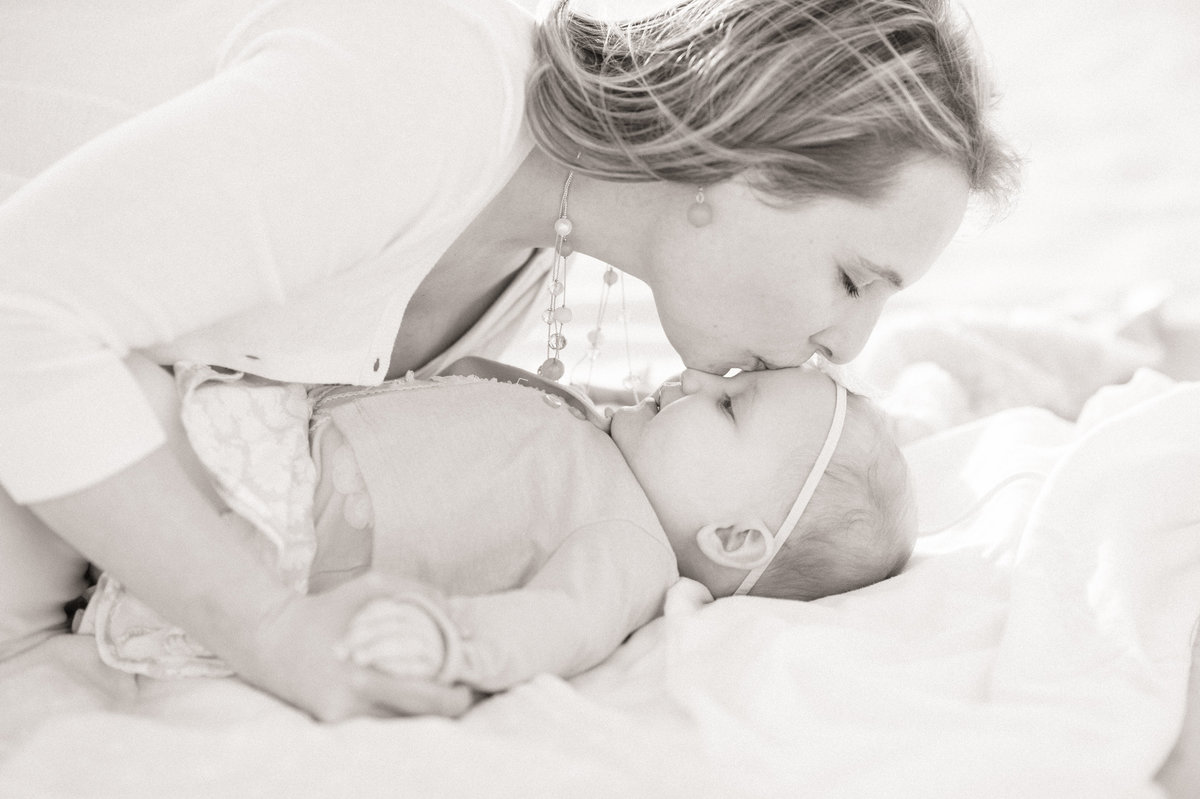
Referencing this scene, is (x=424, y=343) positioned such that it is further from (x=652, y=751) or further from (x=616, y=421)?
(x=652, y=751)

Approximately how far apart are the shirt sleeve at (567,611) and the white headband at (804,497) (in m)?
0.10

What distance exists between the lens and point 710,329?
1.27 m

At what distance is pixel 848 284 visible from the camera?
4.00 ft

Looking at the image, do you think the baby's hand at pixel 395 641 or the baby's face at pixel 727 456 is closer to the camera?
the baby's hand at pixel 395 641

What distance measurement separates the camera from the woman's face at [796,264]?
117 centimetres

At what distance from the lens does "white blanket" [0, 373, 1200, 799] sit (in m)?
0.82

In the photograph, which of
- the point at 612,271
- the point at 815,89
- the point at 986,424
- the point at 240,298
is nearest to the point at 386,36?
the point at 240,298

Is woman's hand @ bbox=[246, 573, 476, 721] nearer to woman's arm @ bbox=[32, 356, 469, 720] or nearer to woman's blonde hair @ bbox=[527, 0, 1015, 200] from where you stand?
woman's arm @ bbox=[32, 356, 469, 720]

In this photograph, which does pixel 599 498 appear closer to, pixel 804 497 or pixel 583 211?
pixel 804 497

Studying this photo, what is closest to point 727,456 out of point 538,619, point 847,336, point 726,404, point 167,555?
point 726,404

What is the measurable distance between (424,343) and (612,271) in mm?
275

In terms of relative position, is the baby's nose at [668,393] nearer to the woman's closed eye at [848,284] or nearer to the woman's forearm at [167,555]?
the woman's closed eye at [848,284]

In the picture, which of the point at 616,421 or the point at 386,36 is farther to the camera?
the point at 616,421

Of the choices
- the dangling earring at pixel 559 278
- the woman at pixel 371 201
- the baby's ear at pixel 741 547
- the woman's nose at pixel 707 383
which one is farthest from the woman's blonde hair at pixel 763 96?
the baby's ear at pixel 741 547
